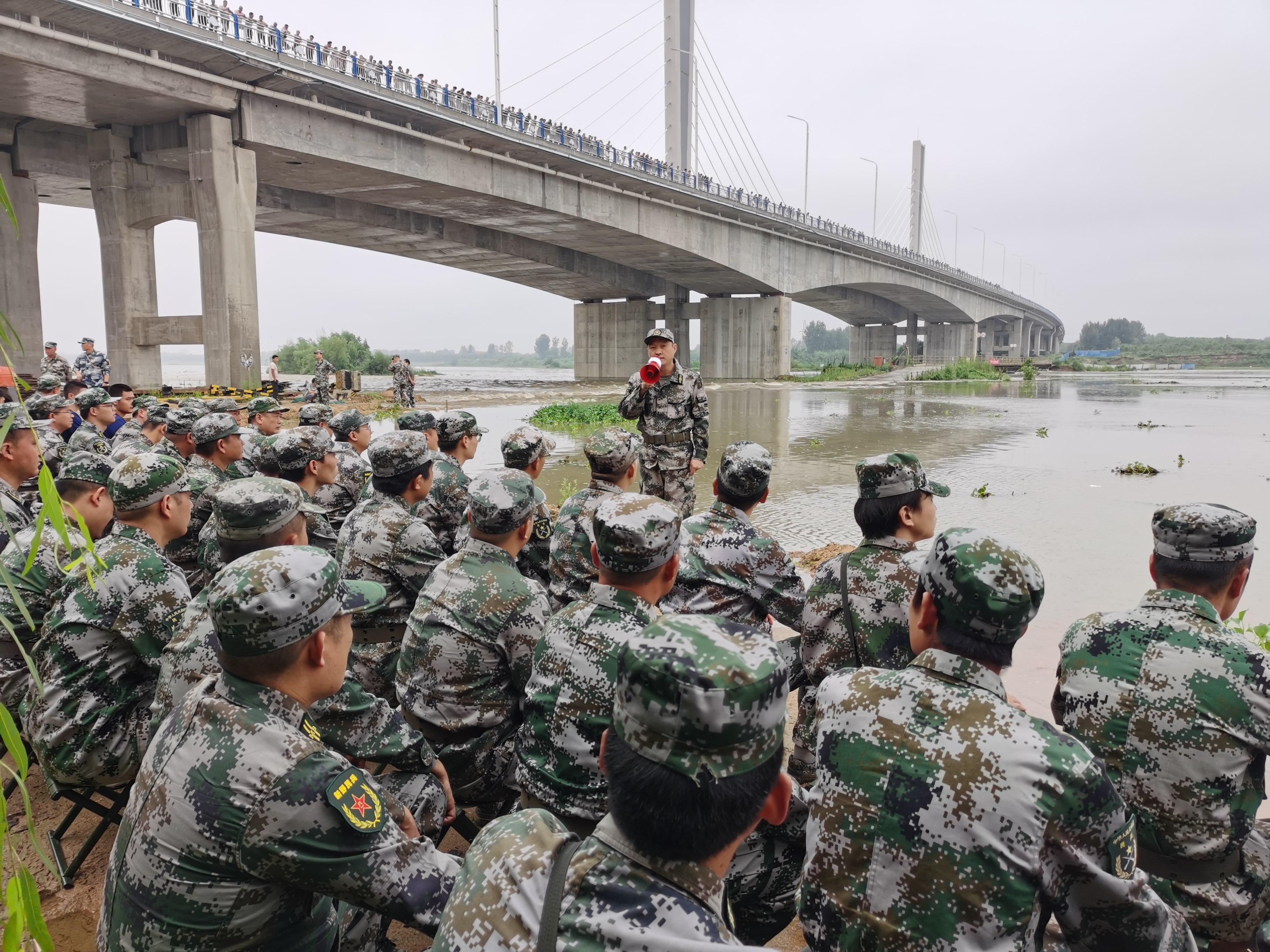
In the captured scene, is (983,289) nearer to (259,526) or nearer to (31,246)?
(31,246)

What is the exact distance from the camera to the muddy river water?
6359 mm

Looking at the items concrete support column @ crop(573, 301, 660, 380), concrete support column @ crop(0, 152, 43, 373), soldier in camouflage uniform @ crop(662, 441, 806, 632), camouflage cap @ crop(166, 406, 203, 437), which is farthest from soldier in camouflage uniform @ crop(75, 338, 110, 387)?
concrete support column @ crop(573, 301, 660, 380)

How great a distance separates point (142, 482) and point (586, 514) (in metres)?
1.92

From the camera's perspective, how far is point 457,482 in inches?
195

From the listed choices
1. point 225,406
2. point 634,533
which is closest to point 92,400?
point 225,406

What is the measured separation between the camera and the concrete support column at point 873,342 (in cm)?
7269

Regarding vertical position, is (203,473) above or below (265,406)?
below

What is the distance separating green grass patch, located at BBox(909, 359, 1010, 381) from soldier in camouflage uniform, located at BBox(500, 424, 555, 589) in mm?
41896

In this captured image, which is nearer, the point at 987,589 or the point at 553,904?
the point at 553,904

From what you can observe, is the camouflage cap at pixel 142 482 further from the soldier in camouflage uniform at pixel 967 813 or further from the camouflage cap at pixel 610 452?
the soldier in camouflage uniform at pixel 967 813

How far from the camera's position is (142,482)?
11.2 feet

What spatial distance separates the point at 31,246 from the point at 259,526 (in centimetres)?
2585

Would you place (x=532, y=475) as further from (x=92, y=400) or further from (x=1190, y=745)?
(x=92, y=400)

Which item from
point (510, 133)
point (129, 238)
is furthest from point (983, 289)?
point (129, 238)
